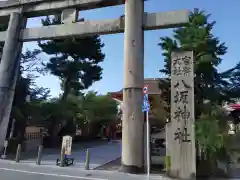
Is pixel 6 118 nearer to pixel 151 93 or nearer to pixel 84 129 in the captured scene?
pixel 151 93

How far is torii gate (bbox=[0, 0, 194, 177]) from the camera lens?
10.4 metres

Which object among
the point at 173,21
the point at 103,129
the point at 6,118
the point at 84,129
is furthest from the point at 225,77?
the point at 103,129

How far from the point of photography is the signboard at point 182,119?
28.5 ft

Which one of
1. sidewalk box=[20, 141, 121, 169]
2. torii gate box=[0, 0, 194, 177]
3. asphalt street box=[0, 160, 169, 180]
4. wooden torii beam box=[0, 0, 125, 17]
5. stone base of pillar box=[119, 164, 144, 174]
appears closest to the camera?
asphalt street box=[0, 160, 169, 180]

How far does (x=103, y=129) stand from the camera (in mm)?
34125

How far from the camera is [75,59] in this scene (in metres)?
20.3

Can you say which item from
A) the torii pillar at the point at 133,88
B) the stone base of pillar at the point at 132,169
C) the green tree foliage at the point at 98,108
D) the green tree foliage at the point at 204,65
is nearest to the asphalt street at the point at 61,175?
the stone base of pillar at the point at 132,169

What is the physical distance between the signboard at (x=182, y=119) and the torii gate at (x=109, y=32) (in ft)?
5.70

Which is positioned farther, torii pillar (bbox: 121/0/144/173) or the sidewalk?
the sidewalk

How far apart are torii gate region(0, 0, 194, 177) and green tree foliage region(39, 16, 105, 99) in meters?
4.23

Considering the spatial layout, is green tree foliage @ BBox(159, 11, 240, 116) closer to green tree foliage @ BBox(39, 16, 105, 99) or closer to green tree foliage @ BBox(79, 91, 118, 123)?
green tree foliage @ BBox(39, 16, 105, 99)

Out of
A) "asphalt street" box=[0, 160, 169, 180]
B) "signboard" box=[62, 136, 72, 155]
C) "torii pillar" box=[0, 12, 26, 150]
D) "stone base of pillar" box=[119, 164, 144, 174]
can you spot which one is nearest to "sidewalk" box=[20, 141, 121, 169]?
"signboard" box=[62, 136, 72, 155]

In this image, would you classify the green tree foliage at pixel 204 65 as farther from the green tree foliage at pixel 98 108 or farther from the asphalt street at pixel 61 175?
the green tree foliage at pixel 98 108

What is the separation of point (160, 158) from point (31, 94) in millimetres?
13668
